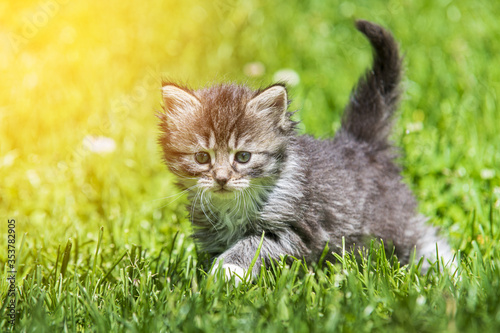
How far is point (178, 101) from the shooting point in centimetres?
331

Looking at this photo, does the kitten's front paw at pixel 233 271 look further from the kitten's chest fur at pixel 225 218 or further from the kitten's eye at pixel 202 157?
the kitten's eye at pixel 202 157

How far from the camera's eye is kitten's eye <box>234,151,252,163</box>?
3174mm

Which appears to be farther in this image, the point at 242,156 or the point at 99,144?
the point at 99,144

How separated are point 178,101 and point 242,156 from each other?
0.51m

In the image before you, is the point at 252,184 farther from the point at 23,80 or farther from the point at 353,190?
the point at 23,80

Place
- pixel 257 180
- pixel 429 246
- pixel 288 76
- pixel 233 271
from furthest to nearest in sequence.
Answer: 1. pixel 288 76
2. pixel 429 246
3. pixel 257 180
4. pixel 233 271

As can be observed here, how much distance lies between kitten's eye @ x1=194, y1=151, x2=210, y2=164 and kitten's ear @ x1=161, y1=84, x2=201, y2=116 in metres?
0.26

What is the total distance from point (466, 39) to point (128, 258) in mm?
4686

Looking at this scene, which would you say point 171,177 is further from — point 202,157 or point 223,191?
point 223,191

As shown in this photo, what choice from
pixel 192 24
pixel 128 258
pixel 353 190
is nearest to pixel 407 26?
pixel 192 24

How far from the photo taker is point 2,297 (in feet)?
9.78

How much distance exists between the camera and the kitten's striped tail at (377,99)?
3898mm

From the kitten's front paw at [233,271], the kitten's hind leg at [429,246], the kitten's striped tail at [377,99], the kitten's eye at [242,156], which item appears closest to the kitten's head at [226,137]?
the kitten's eye at [242,156]

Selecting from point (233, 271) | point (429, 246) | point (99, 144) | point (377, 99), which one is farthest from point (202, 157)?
point (99, 144)
